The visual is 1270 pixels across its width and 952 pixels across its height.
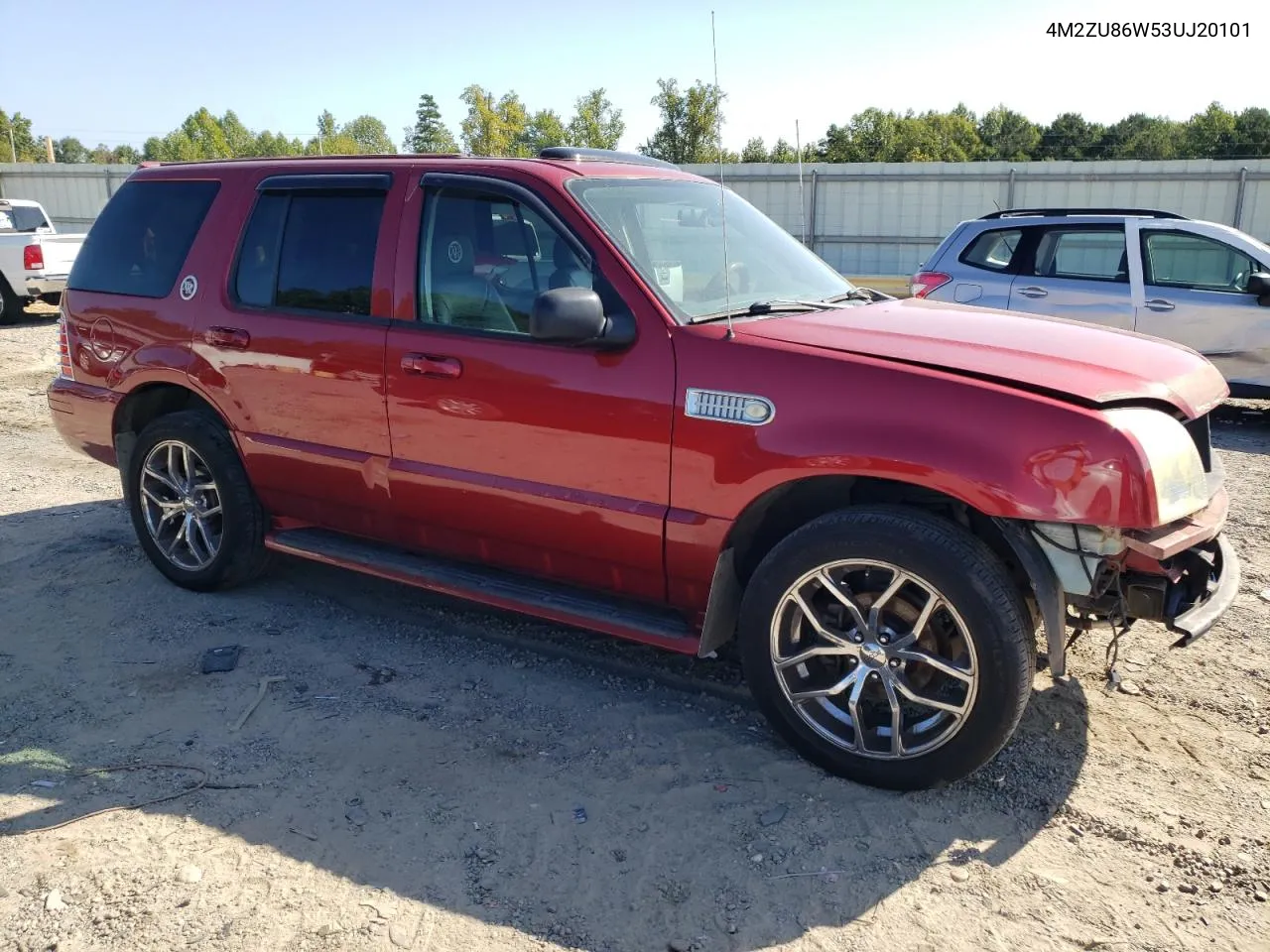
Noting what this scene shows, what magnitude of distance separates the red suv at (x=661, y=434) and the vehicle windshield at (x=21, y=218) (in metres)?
13.1

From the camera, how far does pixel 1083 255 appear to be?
9039 millimetres

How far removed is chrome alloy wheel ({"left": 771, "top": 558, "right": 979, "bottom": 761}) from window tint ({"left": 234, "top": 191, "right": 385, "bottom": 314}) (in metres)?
→ 2.25

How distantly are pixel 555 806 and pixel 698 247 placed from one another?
220 cm

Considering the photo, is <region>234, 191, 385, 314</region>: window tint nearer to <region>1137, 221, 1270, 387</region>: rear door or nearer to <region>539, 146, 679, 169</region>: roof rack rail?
<region>539, 146, 679, 169</region>: roof rack rail

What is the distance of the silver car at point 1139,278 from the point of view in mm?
8609

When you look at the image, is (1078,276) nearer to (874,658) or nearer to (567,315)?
(874,658)

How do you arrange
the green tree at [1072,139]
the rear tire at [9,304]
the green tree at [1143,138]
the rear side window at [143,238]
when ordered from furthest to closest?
the green tree at [1072,139] < the green tree at [1143,138] < the rear tire at [9,304] < the rear side window at [143,238]

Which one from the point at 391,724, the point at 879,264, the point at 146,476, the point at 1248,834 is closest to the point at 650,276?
the point at 391,724

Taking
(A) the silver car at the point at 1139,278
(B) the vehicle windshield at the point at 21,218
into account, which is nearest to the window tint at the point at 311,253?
(A) the silver car at the point at 1139,278

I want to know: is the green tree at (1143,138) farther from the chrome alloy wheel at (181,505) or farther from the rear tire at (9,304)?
the chrome alloy wheel at (181,505)

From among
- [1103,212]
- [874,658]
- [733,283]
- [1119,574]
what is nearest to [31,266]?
[1103,212]

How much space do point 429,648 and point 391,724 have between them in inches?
27.5

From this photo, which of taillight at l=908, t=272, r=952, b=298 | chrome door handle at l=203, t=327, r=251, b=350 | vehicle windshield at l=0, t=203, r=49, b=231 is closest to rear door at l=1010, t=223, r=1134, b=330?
taillight at l=908, t=272, r=952, b=298

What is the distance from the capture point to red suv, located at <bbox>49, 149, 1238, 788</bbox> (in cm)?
312
